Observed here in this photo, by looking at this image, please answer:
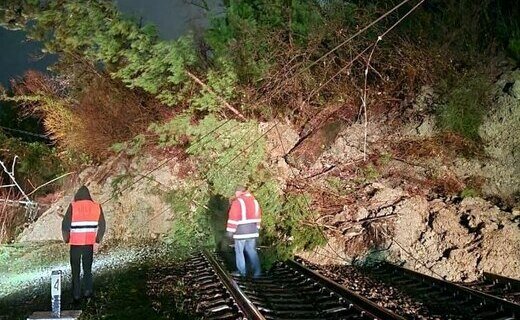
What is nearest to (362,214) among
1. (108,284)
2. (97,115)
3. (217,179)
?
(217,179)

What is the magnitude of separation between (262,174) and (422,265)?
6.68 m

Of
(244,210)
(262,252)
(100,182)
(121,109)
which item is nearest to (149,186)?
(100,182)

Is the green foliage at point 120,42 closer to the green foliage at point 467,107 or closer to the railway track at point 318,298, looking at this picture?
the railway track at point 318,298

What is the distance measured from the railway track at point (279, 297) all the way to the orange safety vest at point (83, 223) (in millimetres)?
2267

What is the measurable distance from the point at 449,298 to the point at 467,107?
7.42 meters

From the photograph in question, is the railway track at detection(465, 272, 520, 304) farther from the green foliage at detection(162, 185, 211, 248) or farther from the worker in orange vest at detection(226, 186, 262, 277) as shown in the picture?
the green foliage at detection(162, 185, 211, 248)

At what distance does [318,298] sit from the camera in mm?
8781

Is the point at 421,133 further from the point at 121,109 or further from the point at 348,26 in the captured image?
the point at 121,109

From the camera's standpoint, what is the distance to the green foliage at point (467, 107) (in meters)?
14.2

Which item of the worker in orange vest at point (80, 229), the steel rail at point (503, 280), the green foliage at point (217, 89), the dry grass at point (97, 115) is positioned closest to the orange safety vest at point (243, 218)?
the worker in orange vest at point (80, 229)

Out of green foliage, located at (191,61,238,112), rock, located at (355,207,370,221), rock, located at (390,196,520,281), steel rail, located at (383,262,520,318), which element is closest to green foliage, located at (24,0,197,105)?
green foliage, located at (191,61,238,112)

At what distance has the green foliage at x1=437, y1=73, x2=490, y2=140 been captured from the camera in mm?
14156

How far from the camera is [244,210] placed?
11.1 meters

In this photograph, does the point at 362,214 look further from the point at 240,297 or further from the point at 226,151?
the point at 240,297
